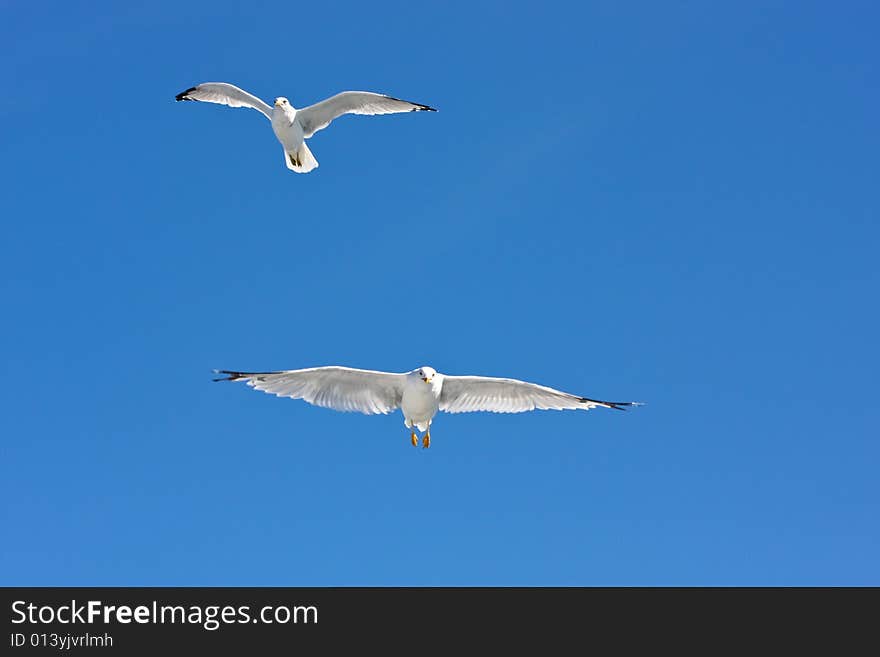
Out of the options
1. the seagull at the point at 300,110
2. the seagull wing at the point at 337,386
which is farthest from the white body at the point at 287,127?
the seagull wing at the point at 337,386

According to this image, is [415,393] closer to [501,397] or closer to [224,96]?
[501,397]

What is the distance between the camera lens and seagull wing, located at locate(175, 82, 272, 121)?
27.1 metres

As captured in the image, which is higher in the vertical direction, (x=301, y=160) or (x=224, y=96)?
(x=224, y=96)

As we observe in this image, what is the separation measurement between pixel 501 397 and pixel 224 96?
10550 mm

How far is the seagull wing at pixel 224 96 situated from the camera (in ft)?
89.0

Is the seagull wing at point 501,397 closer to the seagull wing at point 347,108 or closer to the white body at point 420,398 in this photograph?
the white body at point 420,398

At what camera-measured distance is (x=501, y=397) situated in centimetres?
2269

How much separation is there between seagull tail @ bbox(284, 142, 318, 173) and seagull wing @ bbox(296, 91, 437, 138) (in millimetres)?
489

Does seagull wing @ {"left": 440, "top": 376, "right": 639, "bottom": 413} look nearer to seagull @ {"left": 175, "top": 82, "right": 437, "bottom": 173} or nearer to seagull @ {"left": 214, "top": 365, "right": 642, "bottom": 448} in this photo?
seagull @ {"left": 214, "top": 365, "right": 642, "bottom": 448}

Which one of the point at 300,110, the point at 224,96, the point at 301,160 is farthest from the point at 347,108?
the point at 224,96
